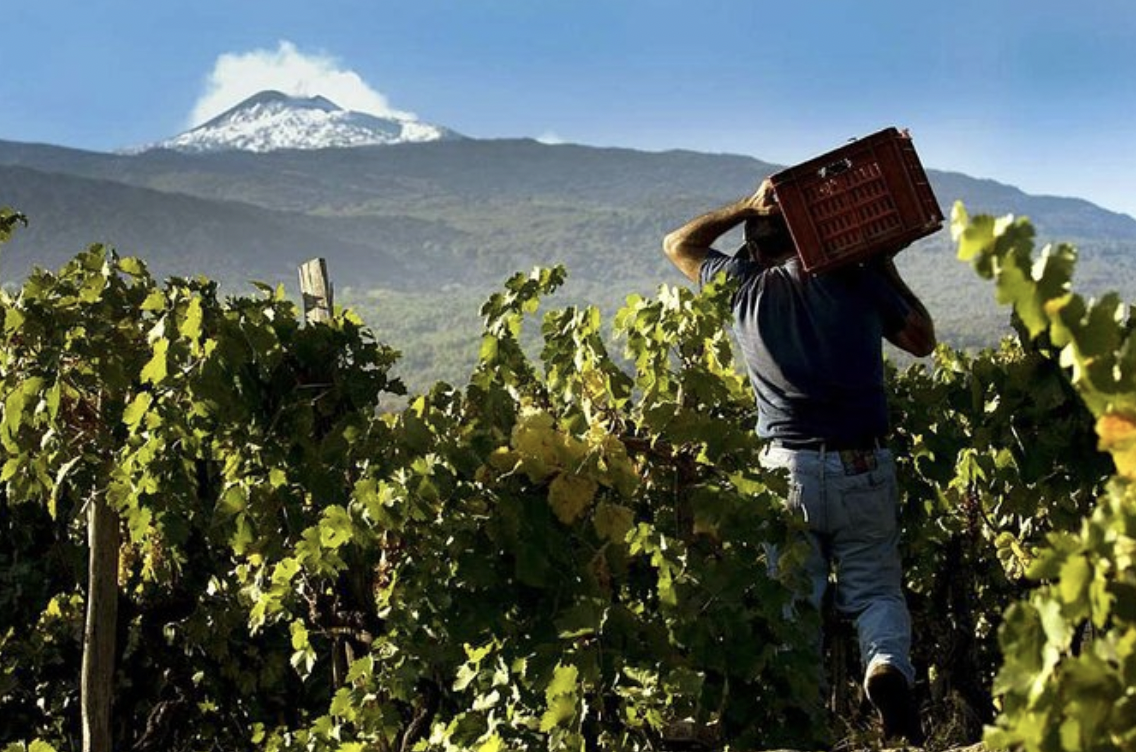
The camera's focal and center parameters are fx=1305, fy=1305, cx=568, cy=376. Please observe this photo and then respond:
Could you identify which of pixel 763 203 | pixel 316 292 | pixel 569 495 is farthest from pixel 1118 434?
pixel 316 292

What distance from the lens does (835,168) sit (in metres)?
4.00

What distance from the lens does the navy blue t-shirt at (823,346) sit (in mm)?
3930

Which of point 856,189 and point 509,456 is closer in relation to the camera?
point 509,456

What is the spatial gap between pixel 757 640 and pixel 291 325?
1.61 meters

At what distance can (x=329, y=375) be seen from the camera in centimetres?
385

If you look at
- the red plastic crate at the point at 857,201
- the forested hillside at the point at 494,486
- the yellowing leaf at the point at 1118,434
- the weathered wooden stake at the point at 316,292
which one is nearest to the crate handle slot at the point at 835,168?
the red plastic crate at the point at 857,201

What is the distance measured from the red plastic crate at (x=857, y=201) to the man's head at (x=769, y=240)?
0.28 meters

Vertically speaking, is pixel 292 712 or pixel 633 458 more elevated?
pixel 633 458

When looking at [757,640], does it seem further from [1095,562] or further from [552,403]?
[1095,562]

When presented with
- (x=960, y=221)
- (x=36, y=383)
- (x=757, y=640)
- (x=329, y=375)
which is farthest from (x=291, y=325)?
(x=960, y=221)

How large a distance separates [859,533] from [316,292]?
81.1 inches

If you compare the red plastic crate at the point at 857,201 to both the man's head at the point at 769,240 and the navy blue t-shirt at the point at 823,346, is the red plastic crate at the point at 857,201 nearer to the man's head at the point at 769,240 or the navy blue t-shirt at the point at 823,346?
the navy blue t-shirt at the point at 823,346

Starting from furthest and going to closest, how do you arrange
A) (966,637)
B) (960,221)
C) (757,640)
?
(966,637)
(757,640)
(960,221)

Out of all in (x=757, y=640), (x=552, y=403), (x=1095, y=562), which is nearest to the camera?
(x=1095, y=562)
